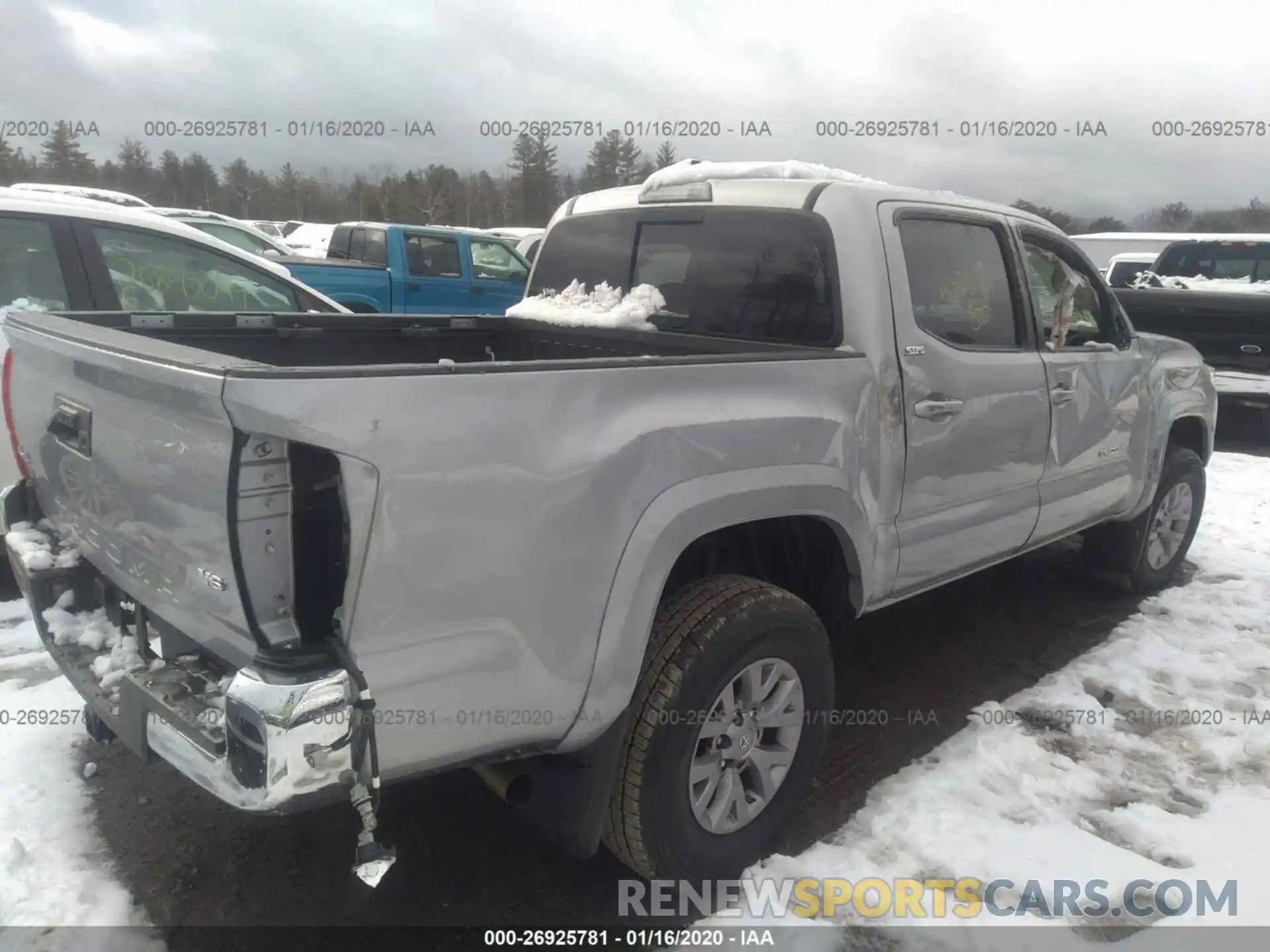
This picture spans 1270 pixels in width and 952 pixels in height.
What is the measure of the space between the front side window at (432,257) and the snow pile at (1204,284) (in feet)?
27.6

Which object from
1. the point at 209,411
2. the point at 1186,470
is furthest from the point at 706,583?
the point at 1186,470

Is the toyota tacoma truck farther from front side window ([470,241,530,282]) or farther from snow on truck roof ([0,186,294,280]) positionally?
snow on truck roof ([0,186,294,280])

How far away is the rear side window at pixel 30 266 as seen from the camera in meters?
4.31

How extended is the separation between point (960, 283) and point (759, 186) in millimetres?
860

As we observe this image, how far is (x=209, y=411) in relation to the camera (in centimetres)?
180

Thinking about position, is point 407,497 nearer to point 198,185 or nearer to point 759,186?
point 759,186

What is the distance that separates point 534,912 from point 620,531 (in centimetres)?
123

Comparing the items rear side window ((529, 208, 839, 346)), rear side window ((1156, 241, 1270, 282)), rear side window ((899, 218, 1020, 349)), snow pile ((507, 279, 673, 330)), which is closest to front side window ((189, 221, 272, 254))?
snow pile ((507, 279, 673, 330))

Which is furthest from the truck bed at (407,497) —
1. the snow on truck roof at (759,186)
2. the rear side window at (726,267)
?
the snow on truck roof at (759,186)

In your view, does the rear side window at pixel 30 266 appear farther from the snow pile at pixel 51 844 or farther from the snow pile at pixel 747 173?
the snow pile at pixel 747 173

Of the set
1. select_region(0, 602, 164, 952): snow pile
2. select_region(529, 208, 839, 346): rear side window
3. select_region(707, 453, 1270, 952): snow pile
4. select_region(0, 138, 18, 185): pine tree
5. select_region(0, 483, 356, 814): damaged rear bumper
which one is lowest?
select_region(0, 602, 164, 952): snow pile

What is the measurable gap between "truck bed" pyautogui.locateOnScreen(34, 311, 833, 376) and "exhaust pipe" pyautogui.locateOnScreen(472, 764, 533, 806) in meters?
1.09

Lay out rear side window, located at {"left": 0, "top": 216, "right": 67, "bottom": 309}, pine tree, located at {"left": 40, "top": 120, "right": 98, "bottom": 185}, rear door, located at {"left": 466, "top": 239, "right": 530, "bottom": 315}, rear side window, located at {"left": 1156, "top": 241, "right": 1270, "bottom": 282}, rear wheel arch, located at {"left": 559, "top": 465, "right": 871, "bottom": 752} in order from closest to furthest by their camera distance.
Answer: rear wheel arch, located at {"left": 559, "top": 465, "right": 871, "bottom": 752}
rear side window, located at {"left": 0, "top": 216, "right": 67, "bottom": 309}
rear side window, located at {"left": 1156, "top": 241, "right": 1270, "bottom": 282}
rear door, located at {"left": 466, "top": 239, "right": 530, "bottom": 315}
pine tree, located at {"left": 40, "top": 120, "right": 98, "bottom": 185}

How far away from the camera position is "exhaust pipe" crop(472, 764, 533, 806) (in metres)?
2.42
